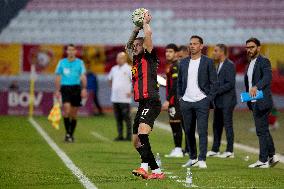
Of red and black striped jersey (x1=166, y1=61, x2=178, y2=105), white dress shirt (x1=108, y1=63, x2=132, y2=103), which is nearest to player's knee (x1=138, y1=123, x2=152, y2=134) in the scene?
red and black striped jersey (x1=166, y1=61, x2=178, y2=105)

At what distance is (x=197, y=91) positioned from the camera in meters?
14.4

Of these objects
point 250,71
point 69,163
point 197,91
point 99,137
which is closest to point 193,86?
point 197,91

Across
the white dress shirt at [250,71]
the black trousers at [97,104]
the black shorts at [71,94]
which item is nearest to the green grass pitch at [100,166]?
the black shorts at [71,94]

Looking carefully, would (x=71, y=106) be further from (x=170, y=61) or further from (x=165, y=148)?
(x=170, y=61)

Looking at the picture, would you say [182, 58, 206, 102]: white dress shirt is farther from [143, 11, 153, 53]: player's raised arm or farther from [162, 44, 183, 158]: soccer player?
[143, 11, 153, 53]: player's raised arm

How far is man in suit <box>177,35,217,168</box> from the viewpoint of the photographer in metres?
14.3

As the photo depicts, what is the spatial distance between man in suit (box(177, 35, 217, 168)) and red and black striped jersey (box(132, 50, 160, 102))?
2.17 meters

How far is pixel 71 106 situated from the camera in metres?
20.6

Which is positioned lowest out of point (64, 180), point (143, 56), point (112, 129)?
point (112, 129)

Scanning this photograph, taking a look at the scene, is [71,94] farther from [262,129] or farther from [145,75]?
[145,75]

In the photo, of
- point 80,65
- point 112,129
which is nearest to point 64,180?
point 80,65

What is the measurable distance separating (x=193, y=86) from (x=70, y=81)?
642 cm

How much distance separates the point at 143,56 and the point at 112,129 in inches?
526

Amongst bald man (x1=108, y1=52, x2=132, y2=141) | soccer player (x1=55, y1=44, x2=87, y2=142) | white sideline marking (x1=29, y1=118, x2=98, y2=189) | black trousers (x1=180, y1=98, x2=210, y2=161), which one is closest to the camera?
white sideline marking (x1=29, y1=118, x2=98, y2=189)
